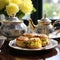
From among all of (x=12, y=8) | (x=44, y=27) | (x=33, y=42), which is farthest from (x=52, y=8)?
(x=33, y=42)

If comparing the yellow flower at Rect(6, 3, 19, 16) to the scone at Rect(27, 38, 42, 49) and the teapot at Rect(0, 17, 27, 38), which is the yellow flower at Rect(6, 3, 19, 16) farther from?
the scone at Rect(27, 38, 42, 49)

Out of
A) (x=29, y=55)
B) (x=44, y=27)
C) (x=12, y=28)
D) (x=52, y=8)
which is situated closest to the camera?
(x=29, y=55)

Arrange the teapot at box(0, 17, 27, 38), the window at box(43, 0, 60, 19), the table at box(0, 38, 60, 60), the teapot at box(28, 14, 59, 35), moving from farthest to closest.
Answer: the window at box(43, 0, 60, 19) < the teapot at box(28, 14, 59, 35) < the teapot at box(0, 17, 27, 38) < the table at box(0, 38, 60, 60)

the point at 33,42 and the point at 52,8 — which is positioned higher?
the point at 33,42

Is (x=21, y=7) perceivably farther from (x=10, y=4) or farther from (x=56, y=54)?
(x=56, y=54)

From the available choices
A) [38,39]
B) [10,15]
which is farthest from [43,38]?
[10,15]

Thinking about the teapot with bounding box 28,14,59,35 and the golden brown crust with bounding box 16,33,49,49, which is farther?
the teapot with bounding box 28,14,59,35

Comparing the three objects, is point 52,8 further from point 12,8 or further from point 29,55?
point 29,55

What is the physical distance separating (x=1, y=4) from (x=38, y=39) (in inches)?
17.2

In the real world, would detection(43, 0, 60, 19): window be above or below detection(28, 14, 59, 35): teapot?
below

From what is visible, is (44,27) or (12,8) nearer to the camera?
(12,8)

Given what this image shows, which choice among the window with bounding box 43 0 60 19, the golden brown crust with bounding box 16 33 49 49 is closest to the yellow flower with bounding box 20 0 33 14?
the golden brown crust with bounding box 16 33 49 49

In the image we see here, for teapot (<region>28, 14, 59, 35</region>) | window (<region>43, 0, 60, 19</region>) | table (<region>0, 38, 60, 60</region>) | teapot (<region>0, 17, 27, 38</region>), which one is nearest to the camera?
table (<region>0, 38, 60, 60</region>)

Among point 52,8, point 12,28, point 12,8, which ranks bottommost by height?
point 52,8
